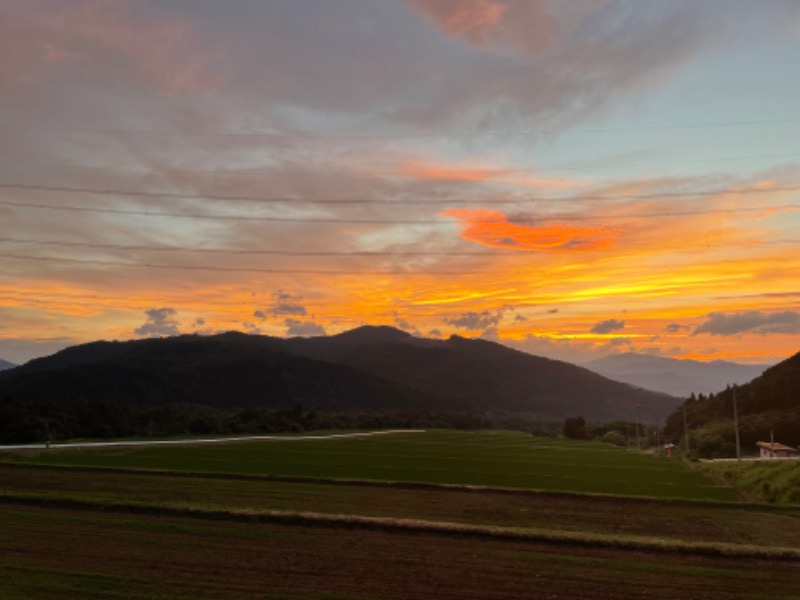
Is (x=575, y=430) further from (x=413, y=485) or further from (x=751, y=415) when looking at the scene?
(x=413, y=485)

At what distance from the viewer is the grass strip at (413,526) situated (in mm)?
25359

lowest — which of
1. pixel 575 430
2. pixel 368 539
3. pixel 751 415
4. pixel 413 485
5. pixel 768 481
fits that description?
pixel 768 481

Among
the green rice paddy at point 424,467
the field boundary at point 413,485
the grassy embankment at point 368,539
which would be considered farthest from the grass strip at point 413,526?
the green rice paddy at point 424,467

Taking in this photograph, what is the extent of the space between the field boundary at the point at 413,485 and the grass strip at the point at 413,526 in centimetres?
1401

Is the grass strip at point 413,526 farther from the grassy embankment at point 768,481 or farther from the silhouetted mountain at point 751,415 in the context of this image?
the silhouetted mountain at point 751,415

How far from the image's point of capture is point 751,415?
143 meters

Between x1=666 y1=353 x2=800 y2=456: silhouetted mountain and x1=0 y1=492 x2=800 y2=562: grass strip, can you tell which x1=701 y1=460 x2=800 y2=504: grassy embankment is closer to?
x1=0 y1=492 x2=800 y2=562: grass strip

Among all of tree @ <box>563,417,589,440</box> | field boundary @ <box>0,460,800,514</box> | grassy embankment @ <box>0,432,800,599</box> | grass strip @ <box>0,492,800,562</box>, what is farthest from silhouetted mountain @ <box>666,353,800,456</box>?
grass strip @ <box>0,492,800,562</box>

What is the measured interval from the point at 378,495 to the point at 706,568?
66.3ft

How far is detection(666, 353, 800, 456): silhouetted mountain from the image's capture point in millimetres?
116219

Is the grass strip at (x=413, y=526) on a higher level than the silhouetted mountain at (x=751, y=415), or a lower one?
lower

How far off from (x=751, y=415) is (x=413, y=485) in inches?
4892

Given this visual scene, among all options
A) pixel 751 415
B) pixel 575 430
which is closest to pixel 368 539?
pixel 751 415

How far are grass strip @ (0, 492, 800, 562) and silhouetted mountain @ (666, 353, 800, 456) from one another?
90.8 metres
